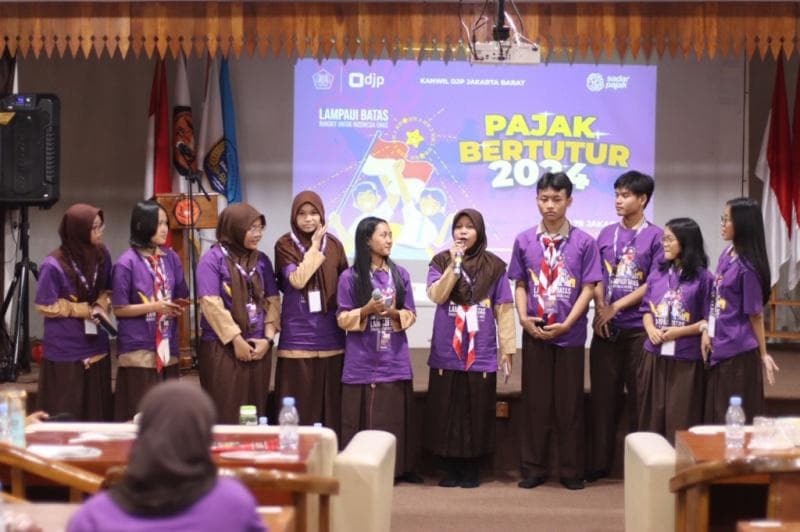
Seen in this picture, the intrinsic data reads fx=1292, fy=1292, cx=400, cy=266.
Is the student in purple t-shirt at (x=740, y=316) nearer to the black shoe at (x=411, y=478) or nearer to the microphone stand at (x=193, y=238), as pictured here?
the black shoe at (x=411, y=478)

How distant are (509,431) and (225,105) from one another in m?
3.53

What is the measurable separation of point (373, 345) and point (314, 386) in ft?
1.37

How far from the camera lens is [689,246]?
21.2ft

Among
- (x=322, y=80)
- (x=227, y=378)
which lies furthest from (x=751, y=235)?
(x=322, y=80)

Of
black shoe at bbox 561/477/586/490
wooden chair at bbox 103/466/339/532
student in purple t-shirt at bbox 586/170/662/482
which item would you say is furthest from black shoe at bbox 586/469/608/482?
wooden chair at bbox 103/466/339/532

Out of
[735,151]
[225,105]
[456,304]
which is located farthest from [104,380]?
[735,151]

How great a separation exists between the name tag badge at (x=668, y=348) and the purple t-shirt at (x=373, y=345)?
4.48 feet

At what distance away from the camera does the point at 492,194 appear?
943cm

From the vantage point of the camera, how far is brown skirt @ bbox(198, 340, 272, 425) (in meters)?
6.74

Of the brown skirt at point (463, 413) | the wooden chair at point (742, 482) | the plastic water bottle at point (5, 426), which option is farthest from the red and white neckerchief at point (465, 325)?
the plastic water bottle at point (5, 426)

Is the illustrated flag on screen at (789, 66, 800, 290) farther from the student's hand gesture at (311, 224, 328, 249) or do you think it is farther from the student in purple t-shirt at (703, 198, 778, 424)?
the student's hand gesture at (311, 224, 328, 249)

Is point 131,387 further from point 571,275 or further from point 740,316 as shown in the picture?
point 740,316

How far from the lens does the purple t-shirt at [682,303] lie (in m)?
6.50

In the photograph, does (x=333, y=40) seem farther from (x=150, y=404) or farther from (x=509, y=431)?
(x=150, y=404)
